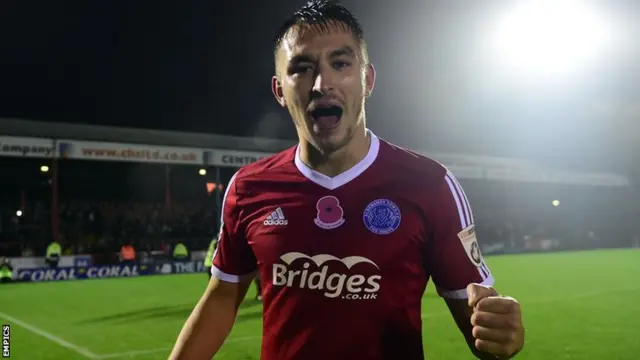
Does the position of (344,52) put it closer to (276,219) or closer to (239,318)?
(276,219)

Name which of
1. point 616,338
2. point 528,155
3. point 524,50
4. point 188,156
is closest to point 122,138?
point 188,156

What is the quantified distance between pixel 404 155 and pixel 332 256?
50 cm

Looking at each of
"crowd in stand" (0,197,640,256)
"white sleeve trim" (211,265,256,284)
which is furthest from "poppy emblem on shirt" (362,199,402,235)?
"crowd in stand" (0,197,640,256)

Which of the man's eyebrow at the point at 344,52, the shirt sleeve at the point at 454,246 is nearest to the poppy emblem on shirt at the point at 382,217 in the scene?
the shirt sleeve at the point at 454,246

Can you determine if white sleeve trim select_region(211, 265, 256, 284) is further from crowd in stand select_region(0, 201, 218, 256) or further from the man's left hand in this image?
crowd in stand select_region(0, 201, 218, 256)

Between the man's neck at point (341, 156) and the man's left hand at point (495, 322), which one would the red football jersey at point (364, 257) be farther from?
the man's left hand at point (495, 322)

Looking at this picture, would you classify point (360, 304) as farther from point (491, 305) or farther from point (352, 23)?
point (352, 23)

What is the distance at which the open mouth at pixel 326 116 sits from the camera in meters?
2.33

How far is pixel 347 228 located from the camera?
7.89 feet

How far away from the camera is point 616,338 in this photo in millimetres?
9234

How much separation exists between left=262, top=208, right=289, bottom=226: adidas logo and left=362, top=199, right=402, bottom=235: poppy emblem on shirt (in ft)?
1.05

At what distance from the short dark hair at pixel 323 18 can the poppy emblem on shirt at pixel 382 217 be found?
22.5 inches

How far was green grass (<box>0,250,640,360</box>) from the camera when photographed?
8742 mm

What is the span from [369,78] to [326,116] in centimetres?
30
